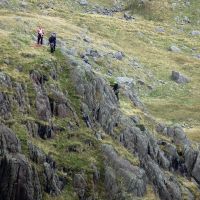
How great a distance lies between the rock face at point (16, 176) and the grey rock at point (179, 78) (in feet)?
247

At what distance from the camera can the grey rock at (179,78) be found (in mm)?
114812

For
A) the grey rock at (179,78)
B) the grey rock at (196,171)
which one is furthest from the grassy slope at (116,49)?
the grey rock at (196,171)

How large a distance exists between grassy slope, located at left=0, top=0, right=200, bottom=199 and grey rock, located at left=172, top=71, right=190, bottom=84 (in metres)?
1.24

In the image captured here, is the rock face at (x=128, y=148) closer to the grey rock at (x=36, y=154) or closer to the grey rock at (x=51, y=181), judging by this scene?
the grey rock at (x=51, y=181)

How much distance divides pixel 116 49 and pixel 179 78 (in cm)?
1331

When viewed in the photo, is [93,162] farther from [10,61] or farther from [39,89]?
[10,61]

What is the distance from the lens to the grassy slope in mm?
48688

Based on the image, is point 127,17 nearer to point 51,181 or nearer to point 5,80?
point 5,80

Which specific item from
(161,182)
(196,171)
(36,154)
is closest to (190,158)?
(196,171)

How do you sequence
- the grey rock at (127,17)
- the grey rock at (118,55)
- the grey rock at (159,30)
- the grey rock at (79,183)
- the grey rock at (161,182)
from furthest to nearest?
1. the grey rock at (127,17)
2. the grey rock at (159,30)
3. the grey rock at (118,55)
4. the grey rock at (161,182)
5. the grey rock at (79,183)

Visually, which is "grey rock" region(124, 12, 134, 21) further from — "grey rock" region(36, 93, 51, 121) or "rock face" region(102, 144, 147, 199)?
"rock face" region(102, 144, 147, 199)

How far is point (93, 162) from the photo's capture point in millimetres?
46375

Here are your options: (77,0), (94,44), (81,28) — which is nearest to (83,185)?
(94,44)

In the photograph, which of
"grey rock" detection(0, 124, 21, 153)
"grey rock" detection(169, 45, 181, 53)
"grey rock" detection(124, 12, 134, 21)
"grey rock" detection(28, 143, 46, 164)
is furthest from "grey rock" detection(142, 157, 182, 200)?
"grey rock" detection(124, 12, 134, 21)
